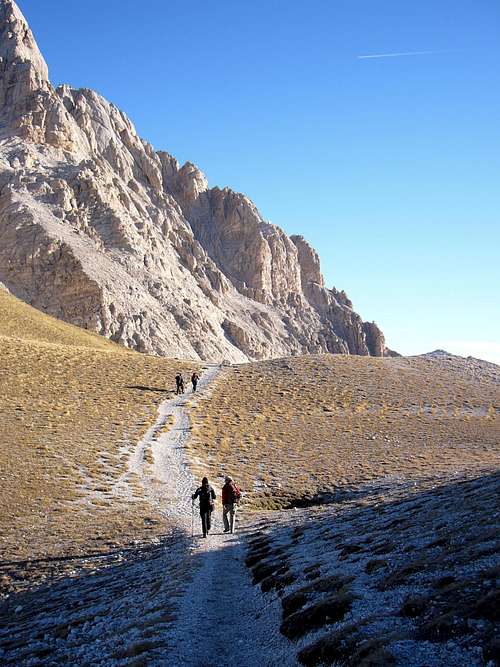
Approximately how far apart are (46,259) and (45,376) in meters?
57.6

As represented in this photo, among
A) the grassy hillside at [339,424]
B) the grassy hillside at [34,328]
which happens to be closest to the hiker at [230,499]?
the grassy hillside at [339,424]

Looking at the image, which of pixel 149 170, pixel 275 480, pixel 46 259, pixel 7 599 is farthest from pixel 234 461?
pixel 149 170

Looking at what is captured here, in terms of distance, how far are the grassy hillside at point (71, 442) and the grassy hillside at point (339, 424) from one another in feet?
16.4

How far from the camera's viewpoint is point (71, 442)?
27219 mm

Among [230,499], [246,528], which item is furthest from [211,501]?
[246,528]

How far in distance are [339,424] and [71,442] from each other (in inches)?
731

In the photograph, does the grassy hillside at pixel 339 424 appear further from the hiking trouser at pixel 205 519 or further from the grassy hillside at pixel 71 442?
the hiking trouser at pixel 205 519

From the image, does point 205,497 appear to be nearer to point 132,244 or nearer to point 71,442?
point 71,442

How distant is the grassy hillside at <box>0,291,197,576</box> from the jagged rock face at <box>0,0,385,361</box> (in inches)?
1655

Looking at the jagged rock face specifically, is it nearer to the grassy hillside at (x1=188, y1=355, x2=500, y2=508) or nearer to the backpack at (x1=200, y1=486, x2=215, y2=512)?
the grassy hillside at (x1=188, y1=355, x2=500, y2=508)

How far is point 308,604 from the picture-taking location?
29.1ft

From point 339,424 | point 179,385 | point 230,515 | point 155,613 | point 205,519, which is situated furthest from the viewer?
point 179,385

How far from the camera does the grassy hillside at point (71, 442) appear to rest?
54.7 ft

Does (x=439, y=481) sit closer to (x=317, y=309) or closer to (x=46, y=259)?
(x=46, y=259)
